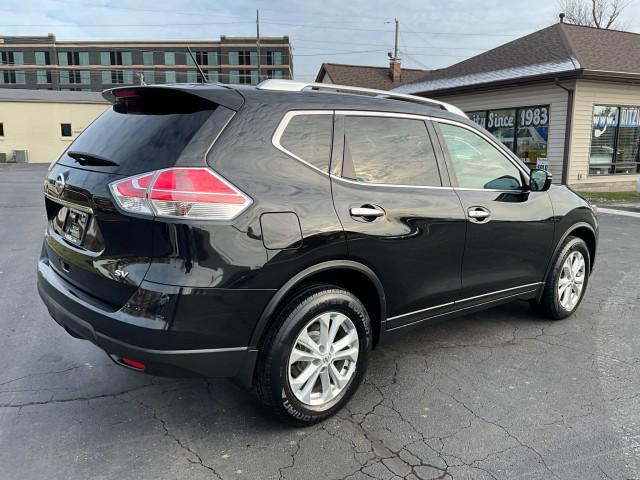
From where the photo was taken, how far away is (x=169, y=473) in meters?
2.57

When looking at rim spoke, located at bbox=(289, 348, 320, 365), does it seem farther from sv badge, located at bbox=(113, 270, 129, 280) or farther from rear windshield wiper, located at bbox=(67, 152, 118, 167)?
rear windshield wiper, located at bbox=(67, 152, 118, 167)

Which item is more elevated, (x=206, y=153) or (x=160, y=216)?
(x=206, y=153)

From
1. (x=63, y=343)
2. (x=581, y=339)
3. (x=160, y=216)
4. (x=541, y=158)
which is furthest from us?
(x=541, y=158)

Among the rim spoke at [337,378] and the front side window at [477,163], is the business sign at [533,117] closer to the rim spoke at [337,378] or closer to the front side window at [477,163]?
the front side window at [477,163]

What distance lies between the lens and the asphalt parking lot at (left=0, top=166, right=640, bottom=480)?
8.68ft

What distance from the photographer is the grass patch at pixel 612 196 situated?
14.6 m

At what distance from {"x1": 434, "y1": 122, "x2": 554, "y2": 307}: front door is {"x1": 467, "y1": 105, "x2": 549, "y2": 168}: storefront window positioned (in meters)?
13.3

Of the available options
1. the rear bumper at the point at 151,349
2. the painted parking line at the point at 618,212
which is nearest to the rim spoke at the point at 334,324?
the rear bumper at the point at 151,349

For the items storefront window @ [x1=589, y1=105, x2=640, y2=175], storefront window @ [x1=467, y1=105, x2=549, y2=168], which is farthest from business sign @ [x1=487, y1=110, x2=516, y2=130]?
storefront window @ [x1=589, y1=105, x2=640, y2=175]

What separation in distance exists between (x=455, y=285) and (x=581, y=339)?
4.79 feet

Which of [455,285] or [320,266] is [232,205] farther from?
[455,285]

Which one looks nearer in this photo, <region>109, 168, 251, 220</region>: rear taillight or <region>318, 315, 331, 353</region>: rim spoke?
<region>109, 168, 251, 220</region>: rear taillight

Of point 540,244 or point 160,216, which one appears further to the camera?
point 540,244

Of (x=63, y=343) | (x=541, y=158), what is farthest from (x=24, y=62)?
(x=63, y=343)
